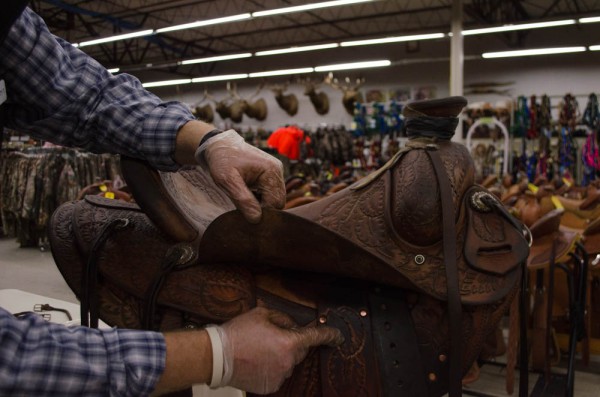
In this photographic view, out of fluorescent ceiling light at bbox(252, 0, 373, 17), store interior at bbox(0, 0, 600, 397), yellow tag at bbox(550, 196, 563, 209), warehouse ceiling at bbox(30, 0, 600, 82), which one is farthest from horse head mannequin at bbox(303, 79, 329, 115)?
yellow tag at bbox(550, 196, 563, 209)

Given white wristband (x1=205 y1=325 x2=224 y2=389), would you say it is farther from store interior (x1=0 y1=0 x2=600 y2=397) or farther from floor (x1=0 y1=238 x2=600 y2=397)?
store interior (x1=0 y1=0 x2=600 y2=397)

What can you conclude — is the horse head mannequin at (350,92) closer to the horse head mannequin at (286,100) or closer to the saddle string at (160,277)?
the horse head mannequin at (286,100)

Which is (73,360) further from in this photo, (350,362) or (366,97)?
(366,97)

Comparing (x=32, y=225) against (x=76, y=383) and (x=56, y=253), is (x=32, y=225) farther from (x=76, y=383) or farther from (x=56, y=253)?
(x=76, y=383)

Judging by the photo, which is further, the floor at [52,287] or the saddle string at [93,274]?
the floor at [52,287]

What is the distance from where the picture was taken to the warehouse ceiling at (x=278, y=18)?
9.09 metres

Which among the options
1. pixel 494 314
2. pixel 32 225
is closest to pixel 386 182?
pixel 494 314

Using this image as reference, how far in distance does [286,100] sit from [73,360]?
1122 centimetres

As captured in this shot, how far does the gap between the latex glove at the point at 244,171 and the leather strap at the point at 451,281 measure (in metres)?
0.29

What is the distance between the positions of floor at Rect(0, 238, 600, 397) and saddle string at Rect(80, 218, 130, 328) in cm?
75

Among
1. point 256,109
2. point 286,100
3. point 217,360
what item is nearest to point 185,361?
point 217,360

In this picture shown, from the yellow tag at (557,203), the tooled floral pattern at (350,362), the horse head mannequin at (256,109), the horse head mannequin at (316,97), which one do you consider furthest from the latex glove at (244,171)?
the horse head mannequin at (256,109)

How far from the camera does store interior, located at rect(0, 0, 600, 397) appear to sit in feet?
19.5

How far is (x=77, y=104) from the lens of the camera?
3.34ft
